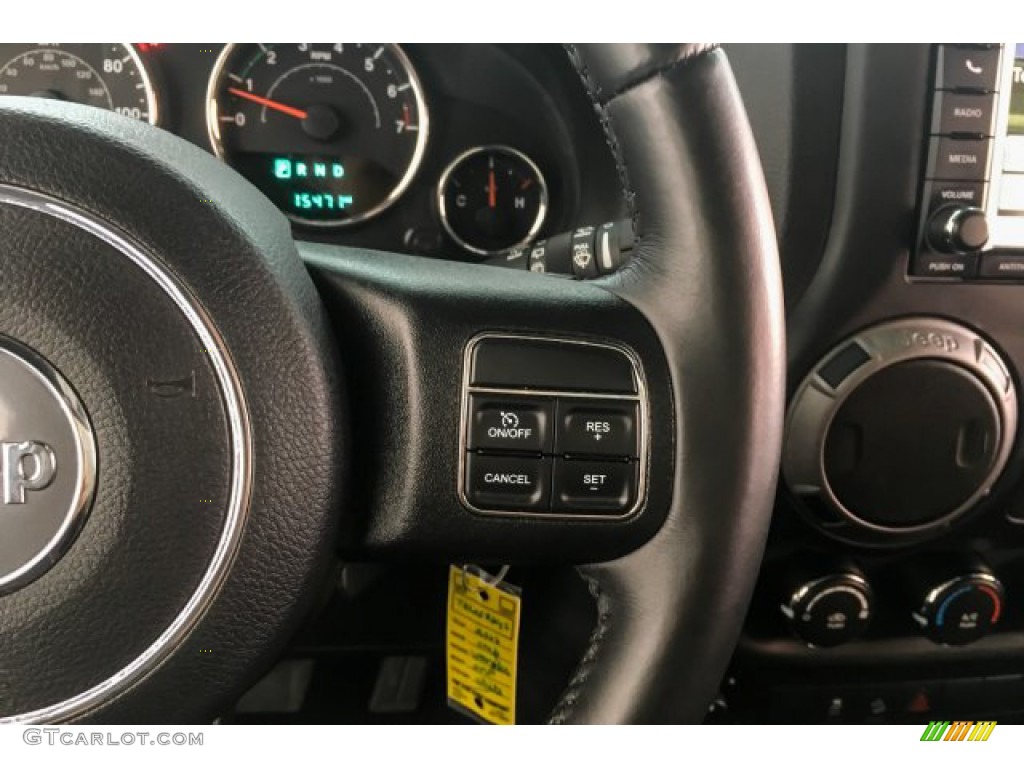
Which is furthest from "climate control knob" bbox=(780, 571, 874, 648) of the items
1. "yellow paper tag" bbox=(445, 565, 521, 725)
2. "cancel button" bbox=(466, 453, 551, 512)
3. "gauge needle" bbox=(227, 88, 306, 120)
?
"gauge needle" bbox=(227, 88, 306, 120)

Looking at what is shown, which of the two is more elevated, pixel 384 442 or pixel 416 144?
pixel 416 144

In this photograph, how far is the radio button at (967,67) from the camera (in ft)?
2.54

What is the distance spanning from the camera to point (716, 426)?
55cm

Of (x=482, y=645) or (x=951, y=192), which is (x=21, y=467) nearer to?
(x=482, y=645)

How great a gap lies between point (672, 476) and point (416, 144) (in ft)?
2.05

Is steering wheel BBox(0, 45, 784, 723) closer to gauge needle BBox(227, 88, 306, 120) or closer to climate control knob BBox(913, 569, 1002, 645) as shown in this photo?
climate control knob BBox(913, 569, 1002, 645)

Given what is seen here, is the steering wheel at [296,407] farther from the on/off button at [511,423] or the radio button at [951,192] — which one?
the radio button at [951,192]

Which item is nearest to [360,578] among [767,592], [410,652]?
[410,652]

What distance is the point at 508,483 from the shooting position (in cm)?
55

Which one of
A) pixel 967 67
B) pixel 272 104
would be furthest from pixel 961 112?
pixel 272 104

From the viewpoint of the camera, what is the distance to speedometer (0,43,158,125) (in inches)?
38.0
